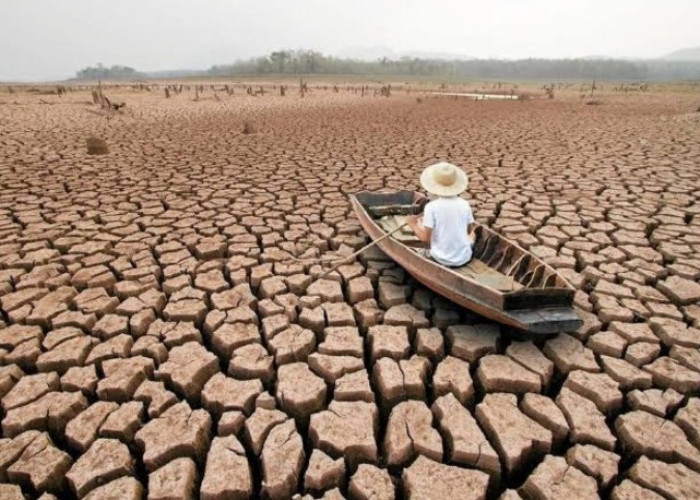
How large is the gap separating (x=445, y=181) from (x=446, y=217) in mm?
262

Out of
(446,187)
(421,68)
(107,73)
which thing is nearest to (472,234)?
(446,187)

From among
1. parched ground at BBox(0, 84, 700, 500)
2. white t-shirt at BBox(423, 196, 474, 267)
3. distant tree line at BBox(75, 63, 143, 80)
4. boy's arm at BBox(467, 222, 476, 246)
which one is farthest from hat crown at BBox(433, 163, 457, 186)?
distant tree line at BBox(75, 63, 143, 80)

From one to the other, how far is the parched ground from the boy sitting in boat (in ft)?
1.21

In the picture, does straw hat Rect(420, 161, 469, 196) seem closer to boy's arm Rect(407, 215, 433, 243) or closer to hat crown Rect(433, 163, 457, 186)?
hat crown Rect(433, 163, 457, 186)

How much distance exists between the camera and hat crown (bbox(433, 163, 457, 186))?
296 cm

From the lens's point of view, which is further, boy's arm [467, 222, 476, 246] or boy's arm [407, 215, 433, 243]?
boy's arm [467, 222, 476, 246]

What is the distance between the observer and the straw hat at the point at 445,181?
9.73 ft

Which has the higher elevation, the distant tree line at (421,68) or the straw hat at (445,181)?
the distant tree line at (421,68)

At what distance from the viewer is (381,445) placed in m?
1.99

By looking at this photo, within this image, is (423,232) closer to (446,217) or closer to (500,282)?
(446,217)

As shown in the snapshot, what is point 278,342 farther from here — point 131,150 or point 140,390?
point 131,150

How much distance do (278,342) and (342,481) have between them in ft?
3.29

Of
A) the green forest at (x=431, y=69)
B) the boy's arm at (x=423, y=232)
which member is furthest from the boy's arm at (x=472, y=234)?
the green forest at (x=431, y=69)

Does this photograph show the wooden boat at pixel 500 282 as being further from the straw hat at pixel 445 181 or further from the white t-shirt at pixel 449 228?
the straw hat at pixel 445 181
